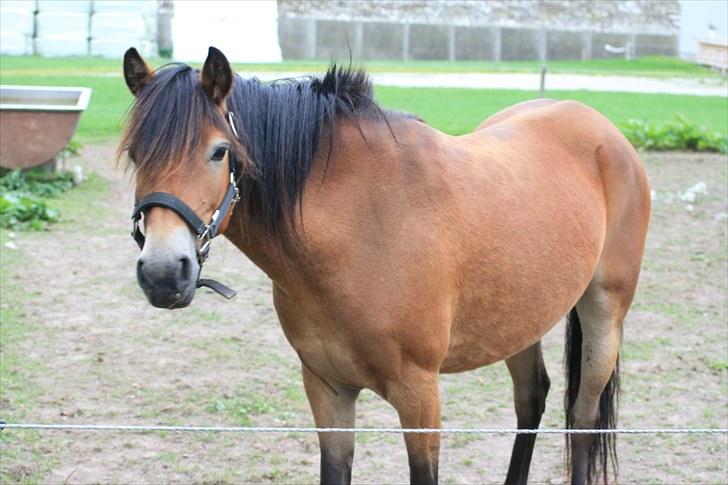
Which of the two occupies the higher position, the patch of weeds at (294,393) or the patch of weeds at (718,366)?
the patch of weeds at (718,366)

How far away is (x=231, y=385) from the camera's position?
5949 mm

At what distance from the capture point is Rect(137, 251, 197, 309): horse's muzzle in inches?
113

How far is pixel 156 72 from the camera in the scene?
10.5ft

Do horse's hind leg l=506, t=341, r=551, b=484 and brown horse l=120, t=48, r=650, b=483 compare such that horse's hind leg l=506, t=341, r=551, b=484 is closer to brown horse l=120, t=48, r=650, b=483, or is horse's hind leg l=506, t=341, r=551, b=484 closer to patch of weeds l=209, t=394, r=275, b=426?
brown horse l=120, t=48, r=650, b=483

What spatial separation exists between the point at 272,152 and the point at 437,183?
646 mm

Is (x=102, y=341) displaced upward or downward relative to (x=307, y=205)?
downward

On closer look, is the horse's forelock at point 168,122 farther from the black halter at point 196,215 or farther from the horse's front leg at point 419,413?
the horse's front leg at point 419,413

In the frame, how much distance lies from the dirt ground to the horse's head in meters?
2.05

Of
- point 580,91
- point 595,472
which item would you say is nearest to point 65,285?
point 595,472

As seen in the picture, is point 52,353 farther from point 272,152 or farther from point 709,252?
point 709,252

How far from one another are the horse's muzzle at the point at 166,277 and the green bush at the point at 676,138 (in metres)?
12.0

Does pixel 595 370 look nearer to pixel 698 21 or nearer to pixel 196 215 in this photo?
pixel 196 215

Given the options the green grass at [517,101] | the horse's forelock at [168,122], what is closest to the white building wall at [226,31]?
the green grass at [517,101]

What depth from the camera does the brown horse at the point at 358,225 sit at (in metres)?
3.05
